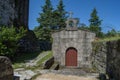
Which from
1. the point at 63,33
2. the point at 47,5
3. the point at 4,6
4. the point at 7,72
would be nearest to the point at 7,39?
the point at 4,6

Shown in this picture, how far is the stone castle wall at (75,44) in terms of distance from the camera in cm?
1709

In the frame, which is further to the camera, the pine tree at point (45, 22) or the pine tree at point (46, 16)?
the pine tree at point (46, 16)

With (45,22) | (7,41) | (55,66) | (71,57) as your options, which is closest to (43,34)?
(45,22)

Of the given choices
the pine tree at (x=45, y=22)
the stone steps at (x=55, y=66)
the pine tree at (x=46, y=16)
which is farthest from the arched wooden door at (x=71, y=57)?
the pine tree at (x=46, y=16)

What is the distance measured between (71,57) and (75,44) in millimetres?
1160

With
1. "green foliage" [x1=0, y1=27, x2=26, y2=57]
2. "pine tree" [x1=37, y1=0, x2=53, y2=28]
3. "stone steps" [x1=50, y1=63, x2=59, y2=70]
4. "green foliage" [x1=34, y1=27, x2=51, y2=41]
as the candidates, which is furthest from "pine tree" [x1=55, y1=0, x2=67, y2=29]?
"green foliage" [x1=0, y1=27, x2=26, y2=57]

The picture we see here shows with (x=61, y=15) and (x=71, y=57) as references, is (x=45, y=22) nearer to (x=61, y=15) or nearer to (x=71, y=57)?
(x=61, y=15)

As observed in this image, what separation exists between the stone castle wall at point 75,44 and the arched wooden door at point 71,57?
0.89ft

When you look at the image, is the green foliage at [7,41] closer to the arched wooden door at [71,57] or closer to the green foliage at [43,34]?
the arched wooden door at [71,57]

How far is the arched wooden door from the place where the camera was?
57.1ft

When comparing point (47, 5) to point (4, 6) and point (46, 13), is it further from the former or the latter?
point (4, 6)

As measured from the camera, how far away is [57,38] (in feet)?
58.1

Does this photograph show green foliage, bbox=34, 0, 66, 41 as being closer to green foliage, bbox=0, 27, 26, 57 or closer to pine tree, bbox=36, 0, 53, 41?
pine tree, bbox=36, 0, 53, 41

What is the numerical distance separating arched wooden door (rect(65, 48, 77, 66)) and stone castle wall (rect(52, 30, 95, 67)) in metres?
0.27
